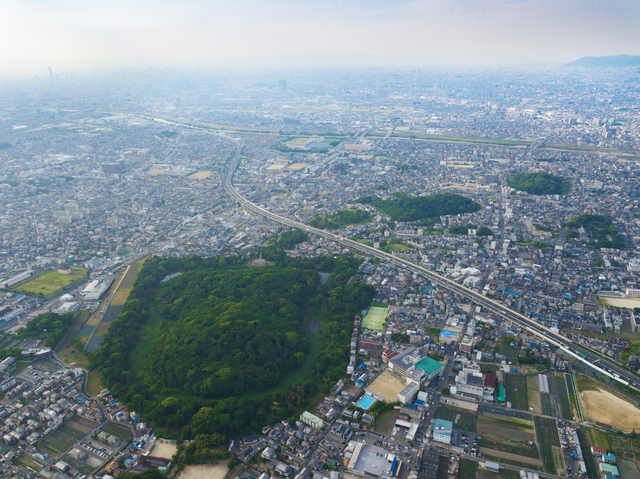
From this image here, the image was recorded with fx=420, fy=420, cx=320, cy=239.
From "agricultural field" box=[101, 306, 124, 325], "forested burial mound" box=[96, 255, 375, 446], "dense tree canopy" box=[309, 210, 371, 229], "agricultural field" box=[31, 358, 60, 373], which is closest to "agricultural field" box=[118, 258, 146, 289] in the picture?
"forested burial mound" box=[96, 255, 375, 446]

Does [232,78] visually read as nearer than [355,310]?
No

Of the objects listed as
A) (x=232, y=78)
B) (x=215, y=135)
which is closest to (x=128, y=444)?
(x=215, y=135)

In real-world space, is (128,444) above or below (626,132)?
below

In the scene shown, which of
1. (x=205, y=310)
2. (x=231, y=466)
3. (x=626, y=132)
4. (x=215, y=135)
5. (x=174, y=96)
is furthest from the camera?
(x=174, y=96)

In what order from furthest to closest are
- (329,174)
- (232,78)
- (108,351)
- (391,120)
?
(232,78) → (391,120) → (329,174) → (108,351)

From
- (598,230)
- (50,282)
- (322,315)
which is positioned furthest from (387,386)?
(598,230)

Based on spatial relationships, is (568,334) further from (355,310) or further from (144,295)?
(144,295)

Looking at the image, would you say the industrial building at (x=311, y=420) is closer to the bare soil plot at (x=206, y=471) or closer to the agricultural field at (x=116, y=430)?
the bare soil plot at (x=206, y=471)
